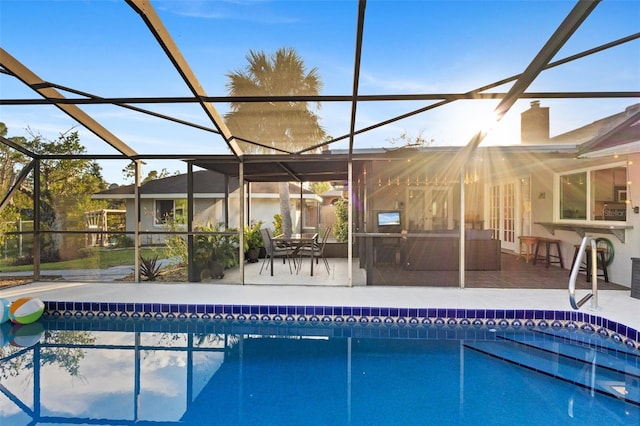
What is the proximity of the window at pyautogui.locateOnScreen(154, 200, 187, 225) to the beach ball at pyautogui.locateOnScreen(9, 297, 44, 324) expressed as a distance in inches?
124

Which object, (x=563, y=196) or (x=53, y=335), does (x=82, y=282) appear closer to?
(x=53, y=335)

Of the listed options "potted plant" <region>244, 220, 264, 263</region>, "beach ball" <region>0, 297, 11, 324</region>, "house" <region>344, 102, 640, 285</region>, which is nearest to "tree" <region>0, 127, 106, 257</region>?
"beach ball" <region>0, 297, 11, 324</region>

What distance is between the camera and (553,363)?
13.5 feet

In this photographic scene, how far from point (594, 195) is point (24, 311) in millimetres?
10234

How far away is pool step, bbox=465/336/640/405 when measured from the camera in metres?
3.61

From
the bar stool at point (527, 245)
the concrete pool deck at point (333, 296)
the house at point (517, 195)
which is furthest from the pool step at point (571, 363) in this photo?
the bar stool at point (527, 245)

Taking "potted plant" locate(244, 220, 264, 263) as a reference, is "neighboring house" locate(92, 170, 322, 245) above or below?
above

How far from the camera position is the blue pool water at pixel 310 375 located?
3.20 metres

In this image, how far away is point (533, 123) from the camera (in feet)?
24.7

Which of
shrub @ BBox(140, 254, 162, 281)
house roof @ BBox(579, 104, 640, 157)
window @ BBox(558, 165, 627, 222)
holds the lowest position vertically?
shrub @ BBox(140, 254, 162, 281)

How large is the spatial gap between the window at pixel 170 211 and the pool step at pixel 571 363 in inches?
251

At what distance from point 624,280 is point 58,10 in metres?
9.86

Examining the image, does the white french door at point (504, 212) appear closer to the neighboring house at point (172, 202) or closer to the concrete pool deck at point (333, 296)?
the concrete pool deck at point (333, 296)

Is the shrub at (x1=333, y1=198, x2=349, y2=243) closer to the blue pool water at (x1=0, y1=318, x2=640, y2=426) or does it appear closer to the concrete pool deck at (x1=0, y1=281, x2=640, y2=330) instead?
the concrete pool deck at (x1=0, y1=281, x2=640, y2=330)
